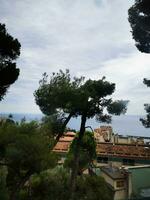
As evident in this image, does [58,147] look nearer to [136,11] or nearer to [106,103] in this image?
[106,103]

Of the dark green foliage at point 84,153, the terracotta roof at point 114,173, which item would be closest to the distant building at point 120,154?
the dark green foliage at point 84,153

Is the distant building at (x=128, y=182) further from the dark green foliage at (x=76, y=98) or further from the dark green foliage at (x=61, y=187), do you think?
the dark green foliage at (x=76, y=98)

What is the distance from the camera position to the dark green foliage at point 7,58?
780 inches

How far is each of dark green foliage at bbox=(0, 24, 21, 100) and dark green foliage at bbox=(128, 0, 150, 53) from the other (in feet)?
32.4

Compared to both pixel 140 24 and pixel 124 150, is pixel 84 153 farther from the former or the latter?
pixel 140 24

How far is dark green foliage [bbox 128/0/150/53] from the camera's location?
25000 millimetres

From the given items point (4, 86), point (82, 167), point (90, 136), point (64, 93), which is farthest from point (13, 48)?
point (90, 136)

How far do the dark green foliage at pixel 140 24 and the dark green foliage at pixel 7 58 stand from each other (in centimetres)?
986

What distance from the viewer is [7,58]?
802 inches

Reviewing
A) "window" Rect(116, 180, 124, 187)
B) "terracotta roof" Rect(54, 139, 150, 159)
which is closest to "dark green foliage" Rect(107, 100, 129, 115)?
"window" Rect(116, 180, 124, 187)

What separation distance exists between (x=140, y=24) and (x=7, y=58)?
35.8ft

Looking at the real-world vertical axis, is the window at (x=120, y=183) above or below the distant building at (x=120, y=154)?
below

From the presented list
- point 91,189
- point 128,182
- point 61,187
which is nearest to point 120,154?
point 128,182

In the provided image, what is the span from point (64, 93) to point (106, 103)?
4286 millimetres
